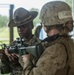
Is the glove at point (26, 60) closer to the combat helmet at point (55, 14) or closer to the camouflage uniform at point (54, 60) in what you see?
the camouflage uniform at point (54, 60)

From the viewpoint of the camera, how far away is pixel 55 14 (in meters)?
1.43

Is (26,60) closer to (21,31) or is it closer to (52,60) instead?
(52,60)

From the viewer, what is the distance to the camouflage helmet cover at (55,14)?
4.66 ft

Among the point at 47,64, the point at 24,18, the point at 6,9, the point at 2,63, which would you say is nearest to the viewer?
the point at 47,64

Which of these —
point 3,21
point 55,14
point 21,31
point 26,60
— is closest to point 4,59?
point 21,31

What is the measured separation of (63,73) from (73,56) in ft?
0.38

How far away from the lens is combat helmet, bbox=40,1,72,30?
4.66 feet

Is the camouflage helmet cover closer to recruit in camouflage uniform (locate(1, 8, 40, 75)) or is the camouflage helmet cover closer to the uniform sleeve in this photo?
the uniform sleeve

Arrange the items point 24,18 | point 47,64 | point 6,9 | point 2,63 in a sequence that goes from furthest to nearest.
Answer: point 6,9, point 24,18, point 2,63, point 47,64

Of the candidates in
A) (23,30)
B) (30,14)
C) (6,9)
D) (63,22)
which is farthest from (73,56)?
(6,9)

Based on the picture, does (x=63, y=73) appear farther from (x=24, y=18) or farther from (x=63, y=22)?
(x=24, y=18)

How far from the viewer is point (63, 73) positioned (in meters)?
1.36

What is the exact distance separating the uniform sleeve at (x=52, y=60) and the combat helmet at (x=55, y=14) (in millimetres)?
156

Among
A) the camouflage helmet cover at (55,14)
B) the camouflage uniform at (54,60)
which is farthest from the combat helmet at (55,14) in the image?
the camouflage uniform at (54,60)
